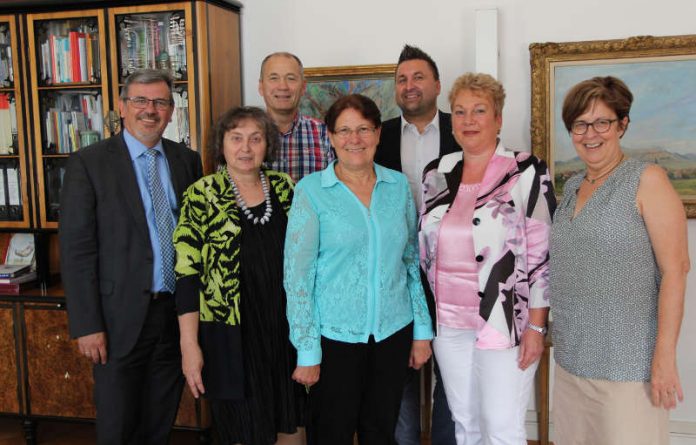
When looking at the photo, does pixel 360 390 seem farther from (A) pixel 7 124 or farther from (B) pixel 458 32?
(A) pixel 7 124

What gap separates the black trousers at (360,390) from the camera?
2000 millimetres

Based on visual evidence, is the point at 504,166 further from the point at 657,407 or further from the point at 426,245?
the point at 657,407

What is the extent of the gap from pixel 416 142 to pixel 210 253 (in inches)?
43.0

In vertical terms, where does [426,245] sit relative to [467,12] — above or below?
below

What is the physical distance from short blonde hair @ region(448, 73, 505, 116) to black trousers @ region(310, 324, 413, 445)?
83 cm

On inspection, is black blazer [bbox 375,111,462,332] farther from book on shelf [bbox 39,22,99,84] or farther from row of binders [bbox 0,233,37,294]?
row of binders [bbox 0,233,37,294]

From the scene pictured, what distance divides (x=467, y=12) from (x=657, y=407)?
6.98ft

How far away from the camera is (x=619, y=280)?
1742 millimetres

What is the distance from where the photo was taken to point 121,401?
227 cm

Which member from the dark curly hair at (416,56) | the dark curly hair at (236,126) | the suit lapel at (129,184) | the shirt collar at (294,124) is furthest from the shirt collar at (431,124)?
the suit lapel at (129,184)

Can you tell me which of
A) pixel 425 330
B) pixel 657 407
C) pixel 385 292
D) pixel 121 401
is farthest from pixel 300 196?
pixel 657 407

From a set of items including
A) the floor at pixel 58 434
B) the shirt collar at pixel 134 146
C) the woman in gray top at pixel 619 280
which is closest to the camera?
the woman in gray top at pixel 619 280

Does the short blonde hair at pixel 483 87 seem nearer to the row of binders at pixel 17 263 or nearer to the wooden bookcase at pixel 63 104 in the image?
the wooden bookcase at pixel 63 104

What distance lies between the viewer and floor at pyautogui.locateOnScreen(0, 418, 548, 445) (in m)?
3.20
